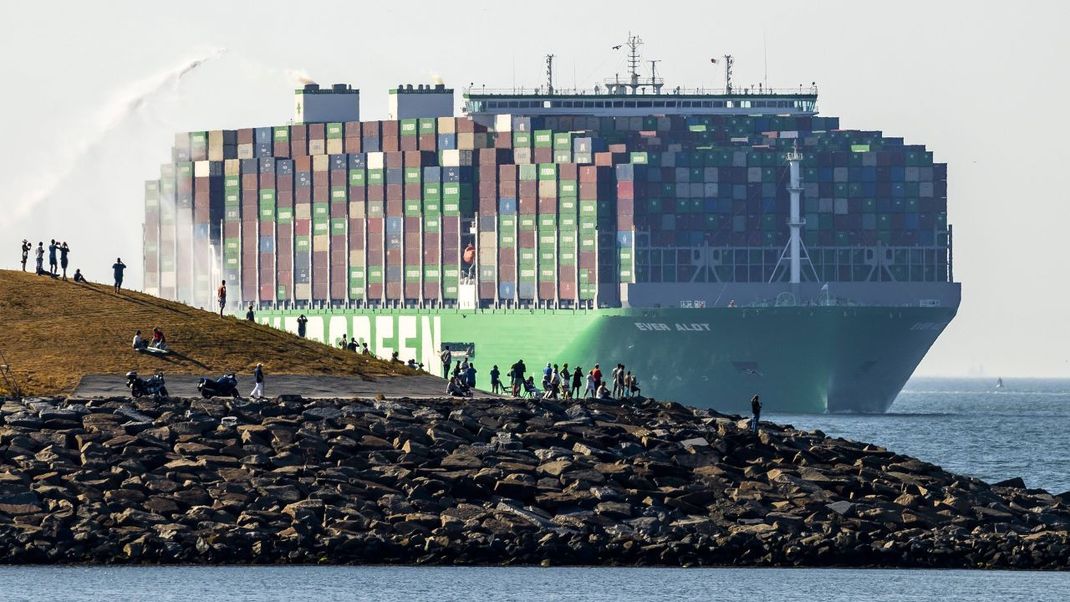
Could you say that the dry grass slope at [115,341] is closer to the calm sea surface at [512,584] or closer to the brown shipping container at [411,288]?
the calm sea surface at [512,584]

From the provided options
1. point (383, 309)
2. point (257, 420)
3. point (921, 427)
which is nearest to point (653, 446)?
point (257, 420)

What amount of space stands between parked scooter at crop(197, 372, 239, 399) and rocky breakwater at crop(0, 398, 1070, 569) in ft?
6.28

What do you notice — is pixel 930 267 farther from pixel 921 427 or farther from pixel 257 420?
pixel 257 420

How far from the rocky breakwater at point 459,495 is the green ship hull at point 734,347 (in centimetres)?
7729

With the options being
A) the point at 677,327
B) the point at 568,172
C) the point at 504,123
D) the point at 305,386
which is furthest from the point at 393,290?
the point at 305,386

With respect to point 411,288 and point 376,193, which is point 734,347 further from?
point 376,193

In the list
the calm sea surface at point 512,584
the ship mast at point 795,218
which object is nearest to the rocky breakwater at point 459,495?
the calm sea surface at point 512,584

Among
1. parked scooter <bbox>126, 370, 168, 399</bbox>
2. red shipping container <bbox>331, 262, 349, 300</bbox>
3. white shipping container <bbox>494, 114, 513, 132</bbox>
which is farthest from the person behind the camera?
red shipping container <bbox>331, 262, 349, 300</bbox>

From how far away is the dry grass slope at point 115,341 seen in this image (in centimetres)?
6281

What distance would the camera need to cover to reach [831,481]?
177ft

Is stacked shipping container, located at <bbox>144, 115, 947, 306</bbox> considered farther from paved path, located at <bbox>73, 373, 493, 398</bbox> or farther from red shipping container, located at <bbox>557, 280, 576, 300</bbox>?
paved path, located at <bbox>73, 373, 493, 398</bbox>

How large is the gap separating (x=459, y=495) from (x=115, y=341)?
56.3ft

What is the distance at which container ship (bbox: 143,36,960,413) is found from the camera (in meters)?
137

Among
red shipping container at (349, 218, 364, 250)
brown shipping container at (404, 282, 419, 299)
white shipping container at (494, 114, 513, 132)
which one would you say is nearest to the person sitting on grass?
brown shipping container at (404, 282, 419, 299)
